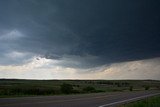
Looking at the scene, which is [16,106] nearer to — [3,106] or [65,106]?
[3,106]

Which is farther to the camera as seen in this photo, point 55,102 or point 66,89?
point 66,89

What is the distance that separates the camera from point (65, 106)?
2128cm

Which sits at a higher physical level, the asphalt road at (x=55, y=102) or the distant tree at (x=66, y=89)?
the distant tree at (x=66, y=89)

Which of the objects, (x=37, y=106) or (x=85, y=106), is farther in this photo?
(x=85, y=106)

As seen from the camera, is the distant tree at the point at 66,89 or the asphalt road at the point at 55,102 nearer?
the asphalt road at the point at 55,102

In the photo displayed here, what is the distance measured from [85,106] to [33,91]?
20649 mm

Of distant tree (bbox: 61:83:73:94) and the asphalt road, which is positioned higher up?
distant tree (bbox: 61:83:73:94)

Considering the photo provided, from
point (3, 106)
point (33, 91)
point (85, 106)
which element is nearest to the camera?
point (3, 106)

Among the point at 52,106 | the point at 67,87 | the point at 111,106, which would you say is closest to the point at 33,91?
the point at 67,87

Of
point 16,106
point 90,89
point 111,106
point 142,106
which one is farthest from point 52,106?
point 90,89

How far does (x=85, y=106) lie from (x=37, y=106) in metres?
4.50

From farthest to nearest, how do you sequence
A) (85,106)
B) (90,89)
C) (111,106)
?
(90,89), (111,106), (85,106)

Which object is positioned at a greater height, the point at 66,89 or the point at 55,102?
the point at 66,89

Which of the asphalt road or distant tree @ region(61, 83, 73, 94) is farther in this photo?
distant tree @ region(61, 83, 73, 94)
